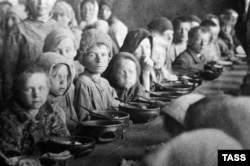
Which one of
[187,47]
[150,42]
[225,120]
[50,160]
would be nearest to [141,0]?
[150,42]

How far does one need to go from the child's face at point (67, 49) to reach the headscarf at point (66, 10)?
218mm

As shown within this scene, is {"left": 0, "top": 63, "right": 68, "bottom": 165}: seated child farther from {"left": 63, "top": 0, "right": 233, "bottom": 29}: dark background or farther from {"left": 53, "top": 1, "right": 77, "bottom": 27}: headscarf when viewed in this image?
{"left": 63, "top": 0, "right": 233, "bottom": 29}: dark background

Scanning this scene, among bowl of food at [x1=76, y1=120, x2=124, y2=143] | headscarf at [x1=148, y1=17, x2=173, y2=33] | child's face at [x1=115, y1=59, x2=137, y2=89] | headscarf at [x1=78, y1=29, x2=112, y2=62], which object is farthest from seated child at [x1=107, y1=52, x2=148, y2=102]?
bowl of food at [x1=76, y1=120, x2=124, y2=143]

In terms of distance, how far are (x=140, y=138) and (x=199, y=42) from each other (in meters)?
1.50

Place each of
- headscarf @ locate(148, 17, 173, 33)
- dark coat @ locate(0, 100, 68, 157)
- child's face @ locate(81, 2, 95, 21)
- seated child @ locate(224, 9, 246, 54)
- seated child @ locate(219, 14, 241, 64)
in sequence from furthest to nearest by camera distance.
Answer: seated child @ locate(219, 14, 241, 64), seated child @ locate(224, 9, 246, 54), headscarf @ locate(148, 17, 173, 33), child's face @ locate(81, 2, 95, 21), dark coat @ locate(0, 100, 68, 157)

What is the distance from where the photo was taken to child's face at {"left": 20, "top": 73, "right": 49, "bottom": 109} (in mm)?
3203

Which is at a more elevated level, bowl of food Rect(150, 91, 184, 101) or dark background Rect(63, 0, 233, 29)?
dark background Rect(63, 0, 233, 29)

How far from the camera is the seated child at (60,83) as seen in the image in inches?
130

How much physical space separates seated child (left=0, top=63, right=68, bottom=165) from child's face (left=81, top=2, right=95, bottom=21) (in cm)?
76

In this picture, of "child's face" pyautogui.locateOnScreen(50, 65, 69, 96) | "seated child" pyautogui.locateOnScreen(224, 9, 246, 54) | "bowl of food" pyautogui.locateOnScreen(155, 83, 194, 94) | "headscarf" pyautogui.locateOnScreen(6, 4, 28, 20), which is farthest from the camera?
"seated child" pyautogui.locateOnScreen(224, 9, 246, 54)

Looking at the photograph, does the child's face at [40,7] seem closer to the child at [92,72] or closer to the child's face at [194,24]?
the child at [92,72]

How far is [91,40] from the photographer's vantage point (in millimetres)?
3727

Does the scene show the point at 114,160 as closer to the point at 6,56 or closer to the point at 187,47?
the point at 6,56

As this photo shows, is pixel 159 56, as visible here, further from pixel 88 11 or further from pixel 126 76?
pixel 88 11
